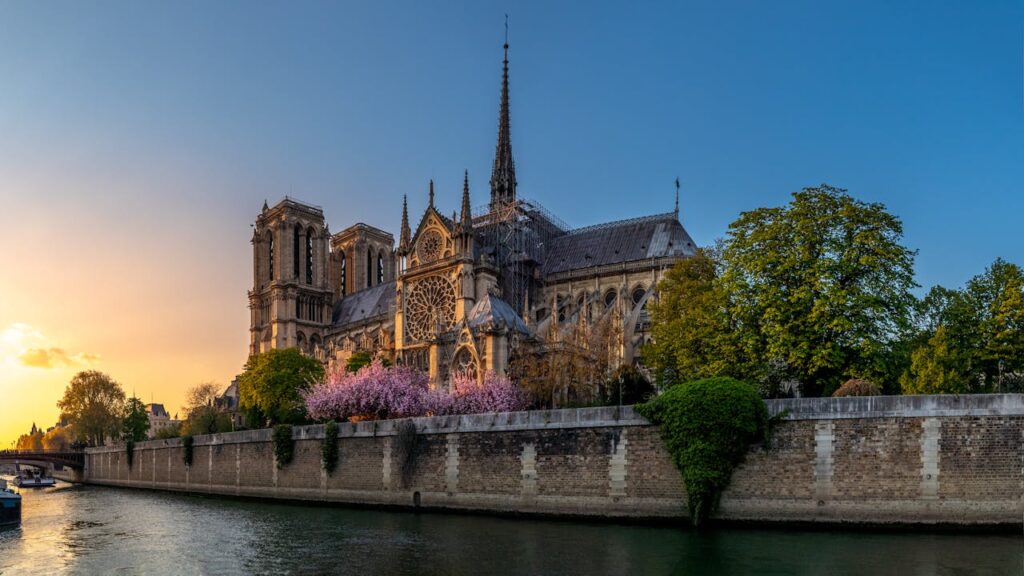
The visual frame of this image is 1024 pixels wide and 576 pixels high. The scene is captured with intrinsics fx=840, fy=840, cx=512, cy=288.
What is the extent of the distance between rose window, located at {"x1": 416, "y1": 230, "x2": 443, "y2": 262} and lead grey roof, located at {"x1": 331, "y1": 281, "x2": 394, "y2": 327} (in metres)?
11.7

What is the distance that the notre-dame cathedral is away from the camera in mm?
44469

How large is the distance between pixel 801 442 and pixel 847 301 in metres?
6.20

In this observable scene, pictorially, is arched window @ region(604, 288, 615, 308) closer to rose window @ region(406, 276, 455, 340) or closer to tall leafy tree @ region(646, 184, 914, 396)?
rose window @ region(406, 276, 455, 340)

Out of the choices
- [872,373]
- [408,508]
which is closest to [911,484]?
[872,373]

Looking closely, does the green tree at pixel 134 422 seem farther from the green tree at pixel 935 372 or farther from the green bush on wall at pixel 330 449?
the green tree at pixel 935 372

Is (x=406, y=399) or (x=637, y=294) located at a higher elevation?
(x=637, y=294)

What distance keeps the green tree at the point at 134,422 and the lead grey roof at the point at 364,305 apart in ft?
64.0

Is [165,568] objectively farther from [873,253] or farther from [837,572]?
[873,253]

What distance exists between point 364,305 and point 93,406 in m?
27.5

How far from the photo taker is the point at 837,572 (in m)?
17.0

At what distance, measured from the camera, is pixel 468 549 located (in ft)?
68.3

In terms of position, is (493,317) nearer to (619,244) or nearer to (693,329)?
(693,329)

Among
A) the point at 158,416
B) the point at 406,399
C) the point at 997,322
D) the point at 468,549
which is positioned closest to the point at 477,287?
the point at 406,399

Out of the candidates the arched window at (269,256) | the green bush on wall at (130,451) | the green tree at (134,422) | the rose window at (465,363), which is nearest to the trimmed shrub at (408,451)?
the rose window at (465,363)
